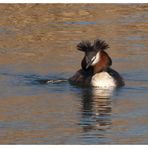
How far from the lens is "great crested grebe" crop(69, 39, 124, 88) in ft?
63.8

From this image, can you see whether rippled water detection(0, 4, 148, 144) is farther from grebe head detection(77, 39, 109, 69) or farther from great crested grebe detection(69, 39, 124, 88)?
grebe head detection(77, 39, 109, 69)

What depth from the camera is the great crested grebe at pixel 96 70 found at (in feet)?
63.8

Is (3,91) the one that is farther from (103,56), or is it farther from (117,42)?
(117,42)

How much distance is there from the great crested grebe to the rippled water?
269 millimetres

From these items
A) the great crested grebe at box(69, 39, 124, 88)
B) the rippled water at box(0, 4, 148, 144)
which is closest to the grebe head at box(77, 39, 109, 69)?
the great crested grebe at box(69, 39, 124, 88)

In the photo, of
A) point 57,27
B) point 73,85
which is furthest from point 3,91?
point 57,27

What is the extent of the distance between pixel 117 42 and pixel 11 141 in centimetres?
887

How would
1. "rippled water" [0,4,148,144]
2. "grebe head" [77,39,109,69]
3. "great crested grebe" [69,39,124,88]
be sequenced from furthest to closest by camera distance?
"grebe head" [77,39,109,69], "great crested grebe" [69,39,124,88], "rippled water" [0,4,148,144]

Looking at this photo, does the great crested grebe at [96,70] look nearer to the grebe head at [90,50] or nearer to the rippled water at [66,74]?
the grebe head at [90,50]

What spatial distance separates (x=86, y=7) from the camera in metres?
25.7

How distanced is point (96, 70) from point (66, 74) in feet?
1.93

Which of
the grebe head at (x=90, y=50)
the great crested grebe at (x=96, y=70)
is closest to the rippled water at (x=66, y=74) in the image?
the great crested grebe at (x=96, y=70)

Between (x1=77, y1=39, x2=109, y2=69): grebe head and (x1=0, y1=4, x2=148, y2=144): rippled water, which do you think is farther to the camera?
(x1=77, y1=39, x2=109, y2=69): grebe head

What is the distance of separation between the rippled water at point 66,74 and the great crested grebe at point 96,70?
10.6 inches
